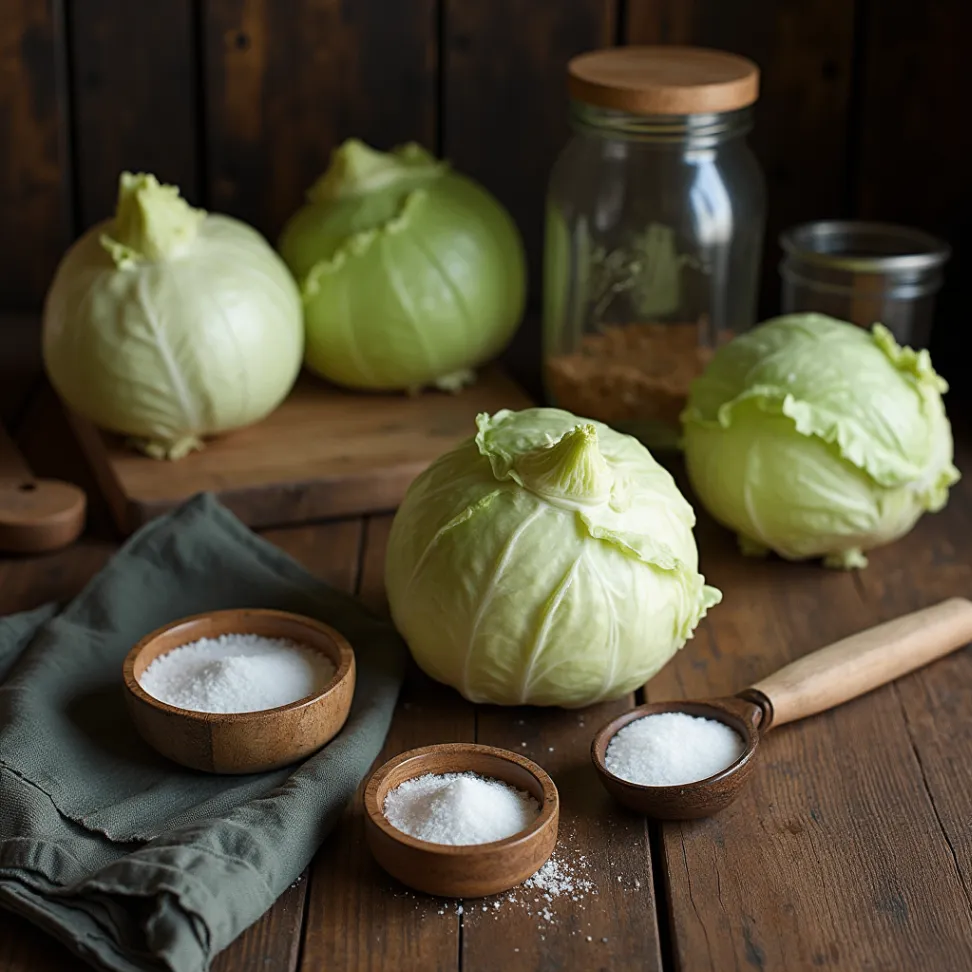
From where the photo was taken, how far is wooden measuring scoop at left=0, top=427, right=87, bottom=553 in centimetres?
129

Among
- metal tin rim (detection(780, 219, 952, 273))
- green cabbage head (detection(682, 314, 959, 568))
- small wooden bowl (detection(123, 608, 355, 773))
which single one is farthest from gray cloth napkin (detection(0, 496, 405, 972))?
metal tin rim (detection(780, 219, 952, 273))

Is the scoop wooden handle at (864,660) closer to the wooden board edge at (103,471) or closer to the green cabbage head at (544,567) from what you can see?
the green cabbage head at (544,567)

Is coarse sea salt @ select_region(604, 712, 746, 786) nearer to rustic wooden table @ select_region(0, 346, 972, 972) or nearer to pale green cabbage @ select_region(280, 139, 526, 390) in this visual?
rustic wooden table @ select_region(0, 346, 972, 972)

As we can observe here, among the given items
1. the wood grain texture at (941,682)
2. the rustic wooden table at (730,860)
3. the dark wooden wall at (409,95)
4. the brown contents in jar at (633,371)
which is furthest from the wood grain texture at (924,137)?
the rustic wooden table at (730,860)

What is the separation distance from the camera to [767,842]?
3.09 ft

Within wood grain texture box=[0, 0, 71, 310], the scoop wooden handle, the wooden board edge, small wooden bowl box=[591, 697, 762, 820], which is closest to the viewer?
small wooden bowl box=[591, 697, 762, 820]

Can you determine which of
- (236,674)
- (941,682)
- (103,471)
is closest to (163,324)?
(103,471)

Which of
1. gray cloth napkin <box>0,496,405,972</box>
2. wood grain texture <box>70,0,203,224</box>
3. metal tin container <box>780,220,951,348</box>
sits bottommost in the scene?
gray cloth napkin <box>0,496,405,972</box>

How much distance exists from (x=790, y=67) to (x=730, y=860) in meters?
1.09

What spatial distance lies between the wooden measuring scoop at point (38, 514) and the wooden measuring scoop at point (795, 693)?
0.59 m

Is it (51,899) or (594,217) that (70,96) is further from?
(51,899)

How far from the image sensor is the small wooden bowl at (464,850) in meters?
0.85

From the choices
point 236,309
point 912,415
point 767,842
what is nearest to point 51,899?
point 767,842

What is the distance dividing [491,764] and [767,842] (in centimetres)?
19
